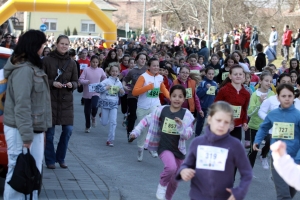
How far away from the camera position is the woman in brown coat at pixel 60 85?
10.3 meters

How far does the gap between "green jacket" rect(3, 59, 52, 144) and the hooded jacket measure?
3172 millimetres

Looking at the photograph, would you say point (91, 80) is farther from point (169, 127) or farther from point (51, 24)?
point (51, 24)

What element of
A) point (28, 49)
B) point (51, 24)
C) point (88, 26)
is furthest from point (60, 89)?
point (88, 26)

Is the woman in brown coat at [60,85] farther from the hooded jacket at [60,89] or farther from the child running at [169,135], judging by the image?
the child running at [169,135]

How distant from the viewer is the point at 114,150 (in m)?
13.4

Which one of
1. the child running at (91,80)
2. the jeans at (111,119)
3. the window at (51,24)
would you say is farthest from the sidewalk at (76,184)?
the window at (51,24)

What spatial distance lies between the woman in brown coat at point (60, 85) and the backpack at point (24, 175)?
3.33 m

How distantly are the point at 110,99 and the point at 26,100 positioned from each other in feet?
23.7

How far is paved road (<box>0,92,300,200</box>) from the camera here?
9.22 m

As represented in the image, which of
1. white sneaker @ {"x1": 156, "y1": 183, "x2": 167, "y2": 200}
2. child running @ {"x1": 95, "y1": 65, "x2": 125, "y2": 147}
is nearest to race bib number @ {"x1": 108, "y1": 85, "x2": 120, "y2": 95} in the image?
child running @ {"x1": 95, "y1": 65, "x2": 125, "y2": 147}

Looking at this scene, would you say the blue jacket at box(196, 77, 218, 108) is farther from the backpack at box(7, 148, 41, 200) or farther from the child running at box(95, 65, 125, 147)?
the backpack at box(7, 148, 41, 200)

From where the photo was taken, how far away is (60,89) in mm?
10453

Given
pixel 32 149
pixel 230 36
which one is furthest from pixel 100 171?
pixel 230 36

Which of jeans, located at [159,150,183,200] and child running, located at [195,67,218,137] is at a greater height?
child running, located at [195,67,218,137]
